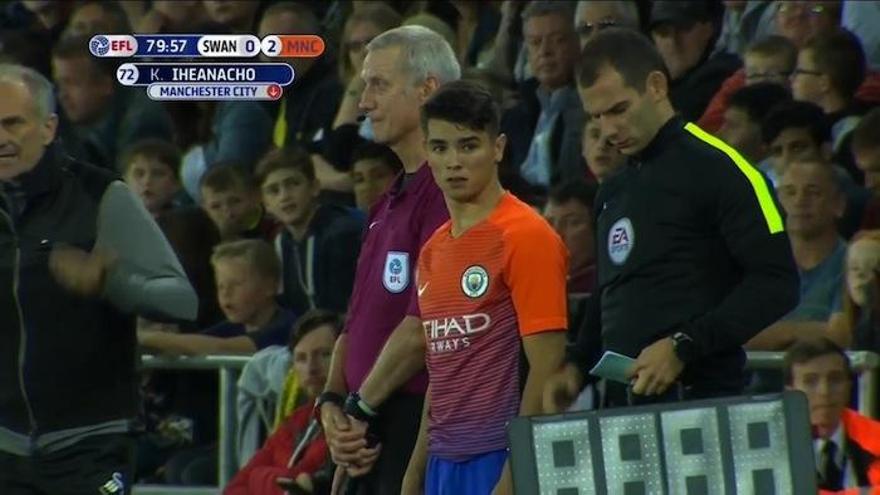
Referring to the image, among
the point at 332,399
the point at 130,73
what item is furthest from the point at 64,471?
the point at 130,73

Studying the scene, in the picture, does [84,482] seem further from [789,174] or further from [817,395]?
[789,174]

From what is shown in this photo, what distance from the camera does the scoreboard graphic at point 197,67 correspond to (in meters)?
9.77

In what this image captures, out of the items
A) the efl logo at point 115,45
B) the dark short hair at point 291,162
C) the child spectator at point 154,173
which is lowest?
the dark short hair at point 291,162

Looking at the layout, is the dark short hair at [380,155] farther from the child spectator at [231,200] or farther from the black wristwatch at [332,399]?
the black wristwatch at [332,399]

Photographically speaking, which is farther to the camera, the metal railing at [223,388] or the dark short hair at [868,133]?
the metal railing at [223,388]

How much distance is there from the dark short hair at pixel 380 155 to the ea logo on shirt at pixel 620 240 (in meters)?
3.97

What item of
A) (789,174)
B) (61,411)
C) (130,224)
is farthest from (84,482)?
(789,174)

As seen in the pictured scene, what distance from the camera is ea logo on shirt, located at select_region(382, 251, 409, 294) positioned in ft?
25.2

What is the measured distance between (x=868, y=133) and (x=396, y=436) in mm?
3333

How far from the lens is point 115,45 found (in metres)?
10.3

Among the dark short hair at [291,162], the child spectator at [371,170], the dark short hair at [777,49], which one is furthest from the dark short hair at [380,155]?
the dark short hair at [777,49]

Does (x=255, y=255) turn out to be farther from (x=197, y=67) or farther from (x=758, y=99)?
(x=758, y=99)

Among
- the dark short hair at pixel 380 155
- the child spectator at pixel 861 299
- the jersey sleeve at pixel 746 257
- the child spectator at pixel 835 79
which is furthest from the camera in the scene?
the dark short hair at pixel 380 155

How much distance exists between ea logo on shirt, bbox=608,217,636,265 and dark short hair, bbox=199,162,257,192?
5.17m
